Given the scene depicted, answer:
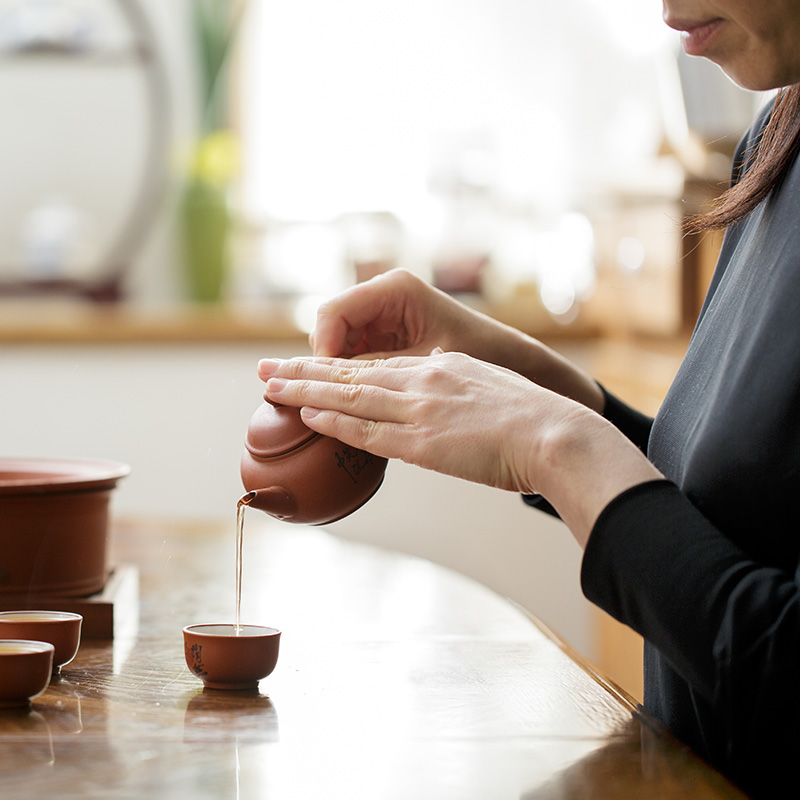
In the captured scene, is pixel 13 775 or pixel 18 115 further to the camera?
pixel 18 115

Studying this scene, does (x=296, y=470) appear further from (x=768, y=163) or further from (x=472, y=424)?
(x=768, y=163)

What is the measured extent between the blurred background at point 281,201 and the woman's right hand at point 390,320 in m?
1.83

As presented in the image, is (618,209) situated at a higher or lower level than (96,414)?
higher

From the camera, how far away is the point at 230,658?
1.05 meters

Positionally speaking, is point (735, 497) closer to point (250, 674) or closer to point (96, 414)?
point (250, 674)

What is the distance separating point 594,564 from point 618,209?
7.76 feet

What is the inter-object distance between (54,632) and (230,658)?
0.19 metres

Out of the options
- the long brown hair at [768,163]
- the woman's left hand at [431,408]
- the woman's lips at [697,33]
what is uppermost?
the woman's lips at [697,33]

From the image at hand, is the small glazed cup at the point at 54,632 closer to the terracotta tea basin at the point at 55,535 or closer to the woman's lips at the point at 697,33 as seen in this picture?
the terracotta tea basin at the point at 55,535

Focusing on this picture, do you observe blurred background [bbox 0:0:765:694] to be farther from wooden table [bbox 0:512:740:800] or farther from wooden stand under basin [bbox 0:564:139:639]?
wooden stand under basin [bbox 0:564:139:639]

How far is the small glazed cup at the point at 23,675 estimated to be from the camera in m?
0.97

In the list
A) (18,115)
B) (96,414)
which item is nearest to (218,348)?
(96,414)

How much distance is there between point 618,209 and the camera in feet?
10.5

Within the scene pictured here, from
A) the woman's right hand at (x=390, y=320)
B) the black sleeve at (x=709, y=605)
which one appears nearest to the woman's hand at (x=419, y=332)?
the woman's right hand at (x=390, y=320)
